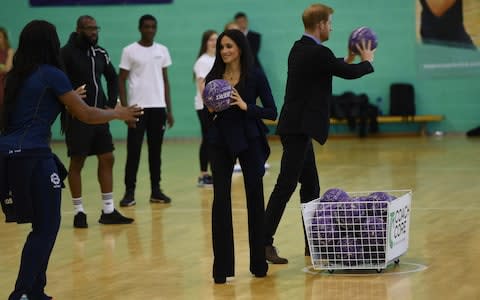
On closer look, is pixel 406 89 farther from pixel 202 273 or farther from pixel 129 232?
pixel 202 273

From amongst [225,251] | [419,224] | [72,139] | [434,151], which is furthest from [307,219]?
[434,151]

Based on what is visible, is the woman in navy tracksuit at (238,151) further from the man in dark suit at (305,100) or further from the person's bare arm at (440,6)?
the person's bare arm at (440,6)

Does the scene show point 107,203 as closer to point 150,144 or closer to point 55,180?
point 150,144

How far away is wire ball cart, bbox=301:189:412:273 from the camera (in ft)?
22.7

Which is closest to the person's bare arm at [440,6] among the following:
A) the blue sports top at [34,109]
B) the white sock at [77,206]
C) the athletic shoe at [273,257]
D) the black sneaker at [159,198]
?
the black sneaker at [159,198]

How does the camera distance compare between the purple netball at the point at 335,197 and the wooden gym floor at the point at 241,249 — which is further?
the purple netball at the point at 335,197

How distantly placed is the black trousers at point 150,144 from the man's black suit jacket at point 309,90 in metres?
3.73

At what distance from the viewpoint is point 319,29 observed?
724cm

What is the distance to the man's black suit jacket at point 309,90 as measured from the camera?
23.3ft

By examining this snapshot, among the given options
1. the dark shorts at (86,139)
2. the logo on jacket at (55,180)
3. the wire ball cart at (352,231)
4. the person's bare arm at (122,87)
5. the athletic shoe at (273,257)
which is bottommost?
the athletic shoe at (273,257)

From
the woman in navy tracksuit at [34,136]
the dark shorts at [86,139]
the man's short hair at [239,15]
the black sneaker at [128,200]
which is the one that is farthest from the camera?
the man's short hair at [239,15]

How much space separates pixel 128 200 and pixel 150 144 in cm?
67

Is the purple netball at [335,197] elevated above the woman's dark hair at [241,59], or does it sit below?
below

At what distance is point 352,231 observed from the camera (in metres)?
6.96
